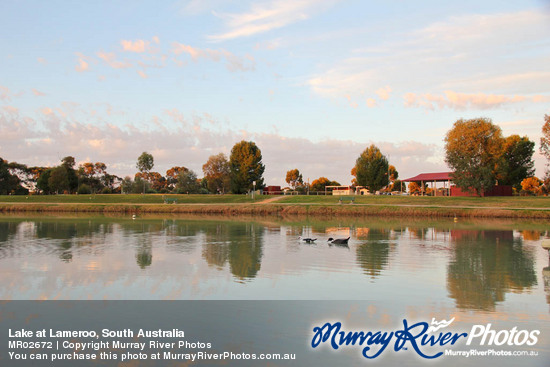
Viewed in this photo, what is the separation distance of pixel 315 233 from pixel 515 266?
16.7 meters

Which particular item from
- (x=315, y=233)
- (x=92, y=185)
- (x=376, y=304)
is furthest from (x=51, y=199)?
(x=376, y=304)

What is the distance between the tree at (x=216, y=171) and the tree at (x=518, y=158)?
186 feet

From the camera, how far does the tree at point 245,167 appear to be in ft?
318

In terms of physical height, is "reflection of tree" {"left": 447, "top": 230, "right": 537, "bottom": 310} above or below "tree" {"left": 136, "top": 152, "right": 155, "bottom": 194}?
below

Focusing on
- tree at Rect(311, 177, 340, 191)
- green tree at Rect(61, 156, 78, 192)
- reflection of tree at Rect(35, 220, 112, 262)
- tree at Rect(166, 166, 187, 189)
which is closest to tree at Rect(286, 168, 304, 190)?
tree at Rect(311, 177, 340, 191)

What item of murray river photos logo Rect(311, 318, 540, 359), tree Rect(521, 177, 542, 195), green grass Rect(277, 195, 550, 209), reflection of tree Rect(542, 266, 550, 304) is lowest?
murray river photos logo Rect(311, 318, 540, 359)

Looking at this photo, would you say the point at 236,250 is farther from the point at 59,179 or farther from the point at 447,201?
the point at 59,179

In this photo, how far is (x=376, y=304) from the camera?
13852 mm

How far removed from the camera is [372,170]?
311 ft

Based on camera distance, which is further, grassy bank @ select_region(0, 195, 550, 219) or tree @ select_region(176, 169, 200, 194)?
tree @ select_region(176, 169, 200, 194)

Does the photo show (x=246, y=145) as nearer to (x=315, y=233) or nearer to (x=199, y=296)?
(x=315, y=233)

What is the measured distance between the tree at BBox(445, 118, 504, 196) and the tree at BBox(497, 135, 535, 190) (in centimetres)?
1920

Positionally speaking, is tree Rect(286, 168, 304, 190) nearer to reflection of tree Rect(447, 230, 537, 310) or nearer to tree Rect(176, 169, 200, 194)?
tree Rect(176, 169, 200, 194)

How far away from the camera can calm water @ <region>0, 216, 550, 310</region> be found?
1497cm
